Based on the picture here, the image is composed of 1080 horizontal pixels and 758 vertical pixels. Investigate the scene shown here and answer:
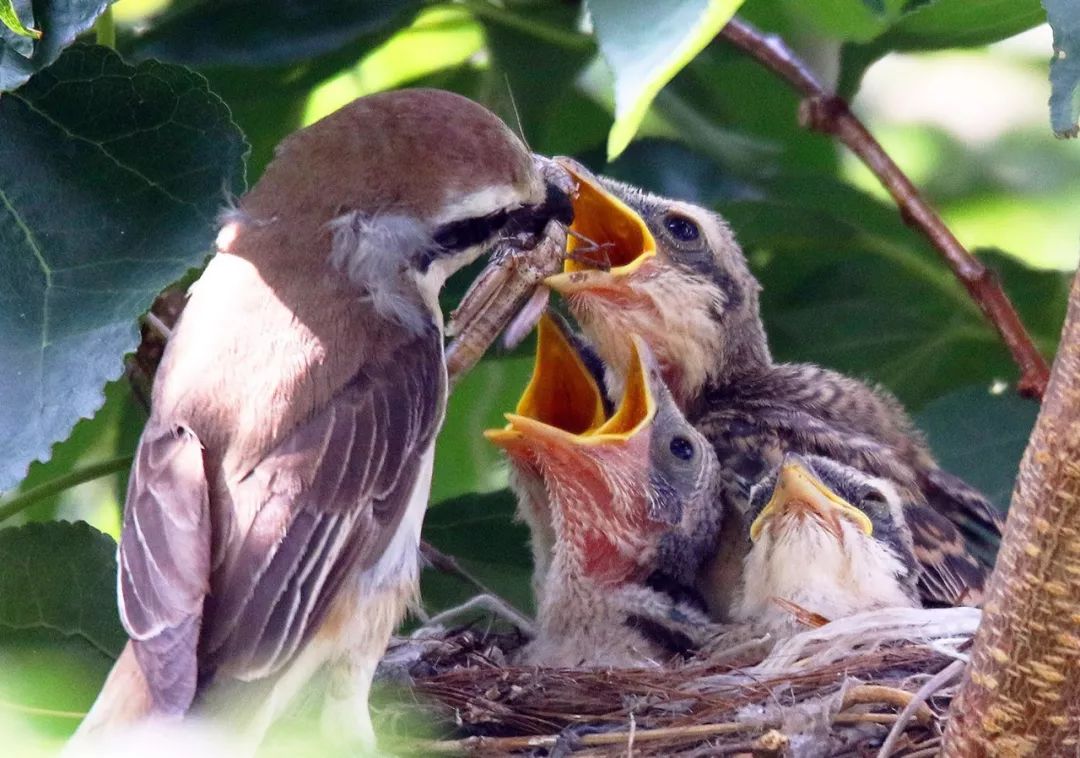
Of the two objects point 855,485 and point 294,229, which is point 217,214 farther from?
point 855,485

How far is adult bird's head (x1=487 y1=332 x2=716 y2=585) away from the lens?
2977 mm

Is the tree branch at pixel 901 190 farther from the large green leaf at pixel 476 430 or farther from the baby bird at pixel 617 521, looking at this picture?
the large green leaf at pixel 476 430

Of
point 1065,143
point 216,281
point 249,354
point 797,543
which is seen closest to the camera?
point 249,354

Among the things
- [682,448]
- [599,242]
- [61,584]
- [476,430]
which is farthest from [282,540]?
[476,430]

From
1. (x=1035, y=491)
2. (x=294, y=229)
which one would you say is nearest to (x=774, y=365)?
(x=294, y=229)

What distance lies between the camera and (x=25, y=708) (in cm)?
203

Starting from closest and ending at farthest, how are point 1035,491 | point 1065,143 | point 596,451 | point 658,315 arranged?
point 1035,491
point 596,451
point 658,315
point 1065,143

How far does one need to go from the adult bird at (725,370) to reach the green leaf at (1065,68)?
1.24 meters

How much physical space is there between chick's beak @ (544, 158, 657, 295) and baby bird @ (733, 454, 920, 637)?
1.74ft

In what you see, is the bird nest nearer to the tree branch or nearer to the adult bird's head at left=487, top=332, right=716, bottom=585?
the adult bird's head at left=487, top=332, right=716, bottom=585

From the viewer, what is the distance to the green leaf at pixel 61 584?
2.53m

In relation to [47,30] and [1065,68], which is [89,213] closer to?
[47,30]

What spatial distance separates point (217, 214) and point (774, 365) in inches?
54.9

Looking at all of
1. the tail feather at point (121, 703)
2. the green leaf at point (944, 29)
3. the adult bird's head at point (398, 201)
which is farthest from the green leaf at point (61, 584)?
the green leaf at point (944, 29)
